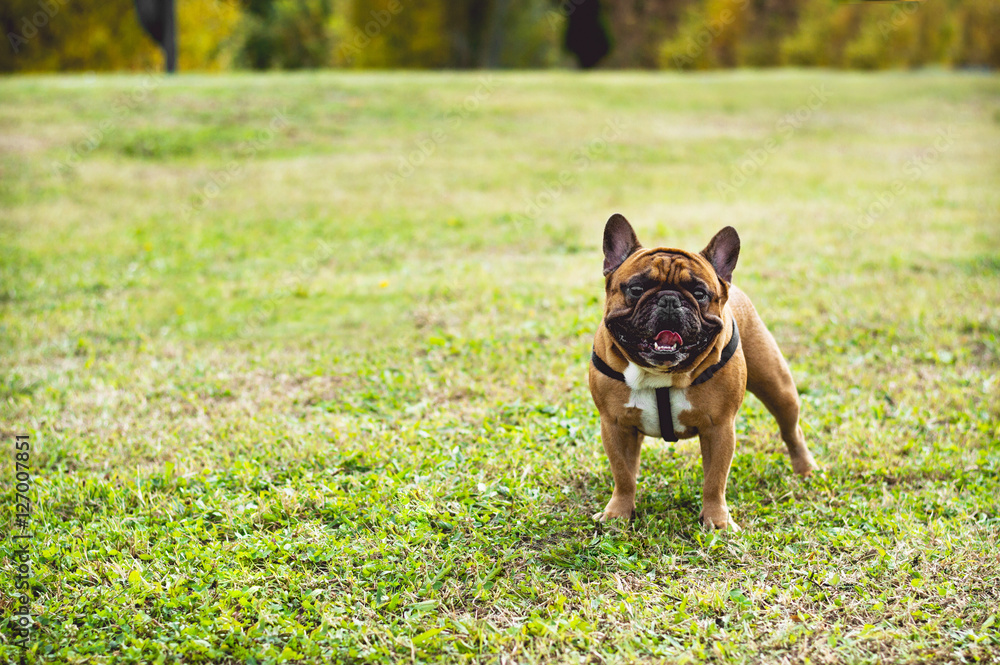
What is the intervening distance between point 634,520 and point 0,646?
112 inches

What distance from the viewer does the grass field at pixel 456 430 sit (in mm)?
3486

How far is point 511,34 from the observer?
127 ft

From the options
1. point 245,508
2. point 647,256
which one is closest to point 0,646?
point 245,508

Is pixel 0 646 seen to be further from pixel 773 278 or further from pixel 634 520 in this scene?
pixel 773 278

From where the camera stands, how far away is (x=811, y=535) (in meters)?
4.02
